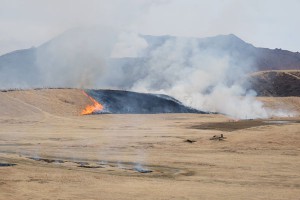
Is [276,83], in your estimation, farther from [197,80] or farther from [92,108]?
[92,108]

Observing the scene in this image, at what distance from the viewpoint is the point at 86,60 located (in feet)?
309

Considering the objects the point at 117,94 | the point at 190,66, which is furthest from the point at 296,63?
the point at 117,94

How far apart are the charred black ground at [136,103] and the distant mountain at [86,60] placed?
32766 millimetres

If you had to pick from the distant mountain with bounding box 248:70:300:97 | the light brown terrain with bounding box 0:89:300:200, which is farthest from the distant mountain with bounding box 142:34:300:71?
the light brown terrain with bounding box 0:89:300:200

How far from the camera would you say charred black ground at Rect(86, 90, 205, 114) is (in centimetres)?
5634

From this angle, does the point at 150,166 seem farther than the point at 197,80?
No

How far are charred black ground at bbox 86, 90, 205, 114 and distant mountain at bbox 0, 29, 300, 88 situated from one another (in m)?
32.8

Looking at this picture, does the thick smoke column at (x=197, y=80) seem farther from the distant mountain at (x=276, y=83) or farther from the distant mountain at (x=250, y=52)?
the distant mountain at (x=276, y=83)

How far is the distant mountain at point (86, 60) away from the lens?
98938 mm

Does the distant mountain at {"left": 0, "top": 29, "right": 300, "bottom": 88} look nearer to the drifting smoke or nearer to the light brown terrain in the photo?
the drifting smoke

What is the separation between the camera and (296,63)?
13788 cm

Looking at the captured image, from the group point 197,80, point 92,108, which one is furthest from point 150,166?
point 197,80

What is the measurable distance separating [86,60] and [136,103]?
39.0 metres

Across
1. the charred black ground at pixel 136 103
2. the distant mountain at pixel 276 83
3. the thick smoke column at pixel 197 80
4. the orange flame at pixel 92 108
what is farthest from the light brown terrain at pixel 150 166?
the distant mountain at pixel 276 83
